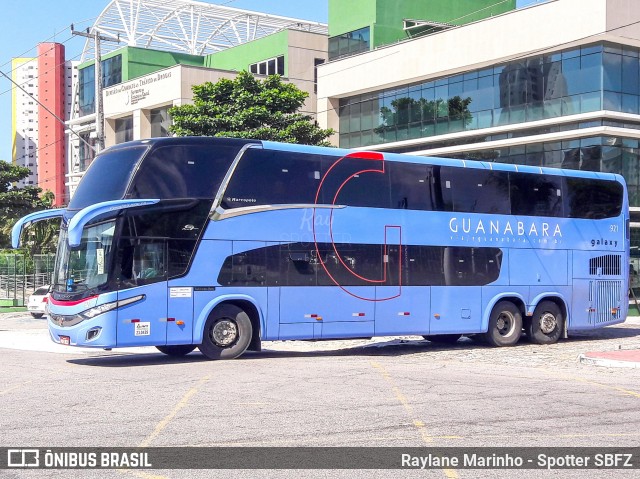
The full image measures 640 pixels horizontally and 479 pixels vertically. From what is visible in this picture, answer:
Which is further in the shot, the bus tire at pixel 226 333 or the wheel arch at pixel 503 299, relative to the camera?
the wheel arch at pixel 503 299

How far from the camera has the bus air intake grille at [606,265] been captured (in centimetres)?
2355

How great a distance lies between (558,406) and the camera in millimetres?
11438

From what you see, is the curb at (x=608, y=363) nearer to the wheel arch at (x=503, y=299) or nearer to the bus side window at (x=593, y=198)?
the wheel arch at (x=503, y=299)

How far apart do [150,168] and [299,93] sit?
23.9m

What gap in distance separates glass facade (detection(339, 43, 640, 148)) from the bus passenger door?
27098 mm

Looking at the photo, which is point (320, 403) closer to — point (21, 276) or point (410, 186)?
point (410, 186)

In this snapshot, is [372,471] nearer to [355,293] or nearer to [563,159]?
[355,293]

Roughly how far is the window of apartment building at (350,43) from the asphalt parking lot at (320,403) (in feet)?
116

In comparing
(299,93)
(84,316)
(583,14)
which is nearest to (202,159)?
(84,316)

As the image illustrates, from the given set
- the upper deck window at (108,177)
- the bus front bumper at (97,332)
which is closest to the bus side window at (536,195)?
the upper deck window at (108,177)

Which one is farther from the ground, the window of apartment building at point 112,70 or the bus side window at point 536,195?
the window of apartment building at point 112,70

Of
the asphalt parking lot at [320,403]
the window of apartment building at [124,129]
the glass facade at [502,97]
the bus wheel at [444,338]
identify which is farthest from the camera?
the window of apartment building at [124,129]

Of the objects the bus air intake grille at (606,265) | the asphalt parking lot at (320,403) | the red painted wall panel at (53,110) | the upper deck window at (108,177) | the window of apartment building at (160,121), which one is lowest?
the asphalt parking lot at (320,403)

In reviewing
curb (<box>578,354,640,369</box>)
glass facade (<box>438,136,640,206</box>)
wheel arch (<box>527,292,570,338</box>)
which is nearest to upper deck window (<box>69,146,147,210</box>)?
curb (<box>578,354,640,369</box>)
